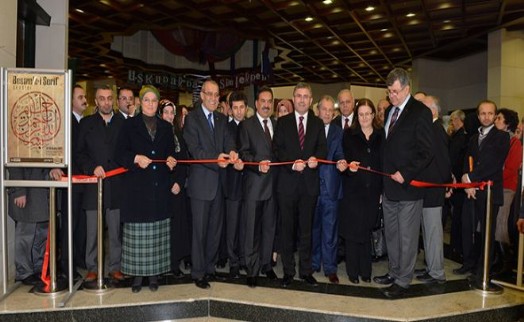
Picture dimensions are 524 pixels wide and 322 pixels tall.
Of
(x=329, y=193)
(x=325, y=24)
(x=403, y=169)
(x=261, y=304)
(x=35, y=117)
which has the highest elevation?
(x=325, y=24)

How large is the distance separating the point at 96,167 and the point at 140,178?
49cm

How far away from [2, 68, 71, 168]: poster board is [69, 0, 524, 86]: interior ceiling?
603 cm

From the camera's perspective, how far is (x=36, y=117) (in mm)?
3486

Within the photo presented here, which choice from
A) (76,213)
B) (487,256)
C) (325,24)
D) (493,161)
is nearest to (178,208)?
(76,213)

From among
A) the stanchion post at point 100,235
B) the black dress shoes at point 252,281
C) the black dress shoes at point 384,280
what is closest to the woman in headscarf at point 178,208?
the stanchion post at point 100,235

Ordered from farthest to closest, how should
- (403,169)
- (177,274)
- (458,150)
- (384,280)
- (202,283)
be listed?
(458,150) → (177,274) → (384,280) → (202,283) → (403,169)

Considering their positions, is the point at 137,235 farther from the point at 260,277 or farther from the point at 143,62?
the point at 143,62

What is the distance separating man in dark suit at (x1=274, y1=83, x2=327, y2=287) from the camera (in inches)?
153

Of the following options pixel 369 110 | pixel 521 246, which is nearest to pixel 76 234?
pixel 369 110

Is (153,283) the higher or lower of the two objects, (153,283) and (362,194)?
the lower

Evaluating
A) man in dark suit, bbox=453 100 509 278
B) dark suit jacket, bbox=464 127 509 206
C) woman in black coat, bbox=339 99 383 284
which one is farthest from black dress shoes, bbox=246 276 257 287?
dark suit jacket, bbox=464 127 509 206

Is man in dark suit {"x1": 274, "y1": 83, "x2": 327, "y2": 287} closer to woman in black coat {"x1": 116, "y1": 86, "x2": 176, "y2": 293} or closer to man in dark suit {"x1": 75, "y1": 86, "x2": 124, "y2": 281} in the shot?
woman in black coat {"x1": 116, "y1": 86, "x2": 176, "y2": 293}

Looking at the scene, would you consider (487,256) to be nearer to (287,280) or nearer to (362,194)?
(362,194)

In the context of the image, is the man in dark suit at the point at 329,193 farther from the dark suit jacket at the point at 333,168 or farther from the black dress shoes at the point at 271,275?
the black dress shoes at the point at 271,275
